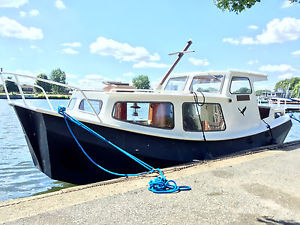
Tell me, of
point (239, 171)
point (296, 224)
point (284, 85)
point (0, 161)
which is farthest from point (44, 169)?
point (284, 85)

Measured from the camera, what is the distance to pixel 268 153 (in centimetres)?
668

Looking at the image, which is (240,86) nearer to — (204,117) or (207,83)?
(207,83)

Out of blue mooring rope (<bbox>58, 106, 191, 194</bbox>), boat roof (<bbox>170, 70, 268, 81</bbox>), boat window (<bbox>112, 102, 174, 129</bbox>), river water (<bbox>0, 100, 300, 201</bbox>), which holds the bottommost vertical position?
river water (<bbox>0, 100, 300, 201</bbox>)

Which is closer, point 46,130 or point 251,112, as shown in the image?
point 46,130

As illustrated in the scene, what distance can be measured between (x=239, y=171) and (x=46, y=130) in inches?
155

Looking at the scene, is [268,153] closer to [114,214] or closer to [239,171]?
[239,171]

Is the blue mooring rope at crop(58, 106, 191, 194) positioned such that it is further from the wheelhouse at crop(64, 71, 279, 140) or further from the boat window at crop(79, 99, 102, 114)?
the boat window at crop(79, 99, 102, 114)

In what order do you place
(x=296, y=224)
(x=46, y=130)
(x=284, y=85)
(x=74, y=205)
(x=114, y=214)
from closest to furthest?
(x=296, y=224)
(x=114, y=214)
(x=74, y=205)
(x=46, y=130)
(x=284, y=85)

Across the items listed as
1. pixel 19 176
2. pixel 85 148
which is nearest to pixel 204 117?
pixel 85 148

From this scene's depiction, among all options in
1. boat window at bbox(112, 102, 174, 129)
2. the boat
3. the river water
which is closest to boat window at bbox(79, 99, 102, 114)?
the boat

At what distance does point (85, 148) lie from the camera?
4.91 metres

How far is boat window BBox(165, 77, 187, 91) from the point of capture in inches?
306

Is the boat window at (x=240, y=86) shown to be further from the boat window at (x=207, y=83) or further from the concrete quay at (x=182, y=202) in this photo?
the concrete quay at (x=182, y=202)

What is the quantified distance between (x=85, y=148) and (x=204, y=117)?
338cm
